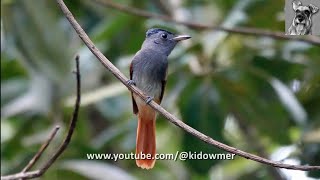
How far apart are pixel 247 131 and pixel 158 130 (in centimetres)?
43

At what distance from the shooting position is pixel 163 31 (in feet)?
3.87

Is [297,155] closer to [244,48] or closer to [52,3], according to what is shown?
[244,48]

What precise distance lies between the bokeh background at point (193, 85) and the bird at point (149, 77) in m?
0.60

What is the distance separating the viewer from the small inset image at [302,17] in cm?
108

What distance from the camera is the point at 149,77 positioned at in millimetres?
1348

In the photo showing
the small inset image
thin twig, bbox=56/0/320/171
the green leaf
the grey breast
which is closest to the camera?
thin twig, bbox=56/0/320/171

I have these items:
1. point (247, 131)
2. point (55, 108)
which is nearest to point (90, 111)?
point (55, 108)

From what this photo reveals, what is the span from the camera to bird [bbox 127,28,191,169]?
1155mm

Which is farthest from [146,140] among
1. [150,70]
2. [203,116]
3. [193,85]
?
[193,85]

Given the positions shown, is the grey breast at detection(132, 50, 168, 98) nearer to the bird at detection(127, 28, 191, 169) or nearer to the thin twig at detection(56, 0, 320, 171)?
the bird at detection(127, 28, 191, 169)

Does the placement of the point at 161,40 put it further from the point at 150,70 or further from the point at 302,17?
the point at 302,17

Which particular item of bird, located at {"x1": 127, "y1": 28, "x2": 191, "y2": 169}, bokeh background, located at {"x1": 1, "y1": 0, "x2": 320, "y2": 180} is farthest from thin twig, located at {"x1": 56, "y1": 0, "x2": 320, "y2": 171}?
bokeh background, located at {"x1": 1, "y1": 0, "x2": 320, "y2": 180}

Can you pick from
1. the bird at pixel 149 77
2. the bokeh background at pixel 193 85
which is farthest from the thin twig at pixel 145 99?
the bokeh background at pixel 193 85

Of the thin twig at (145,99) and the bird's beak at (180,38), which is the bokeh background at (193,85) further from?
the thin twig at (145,99)
